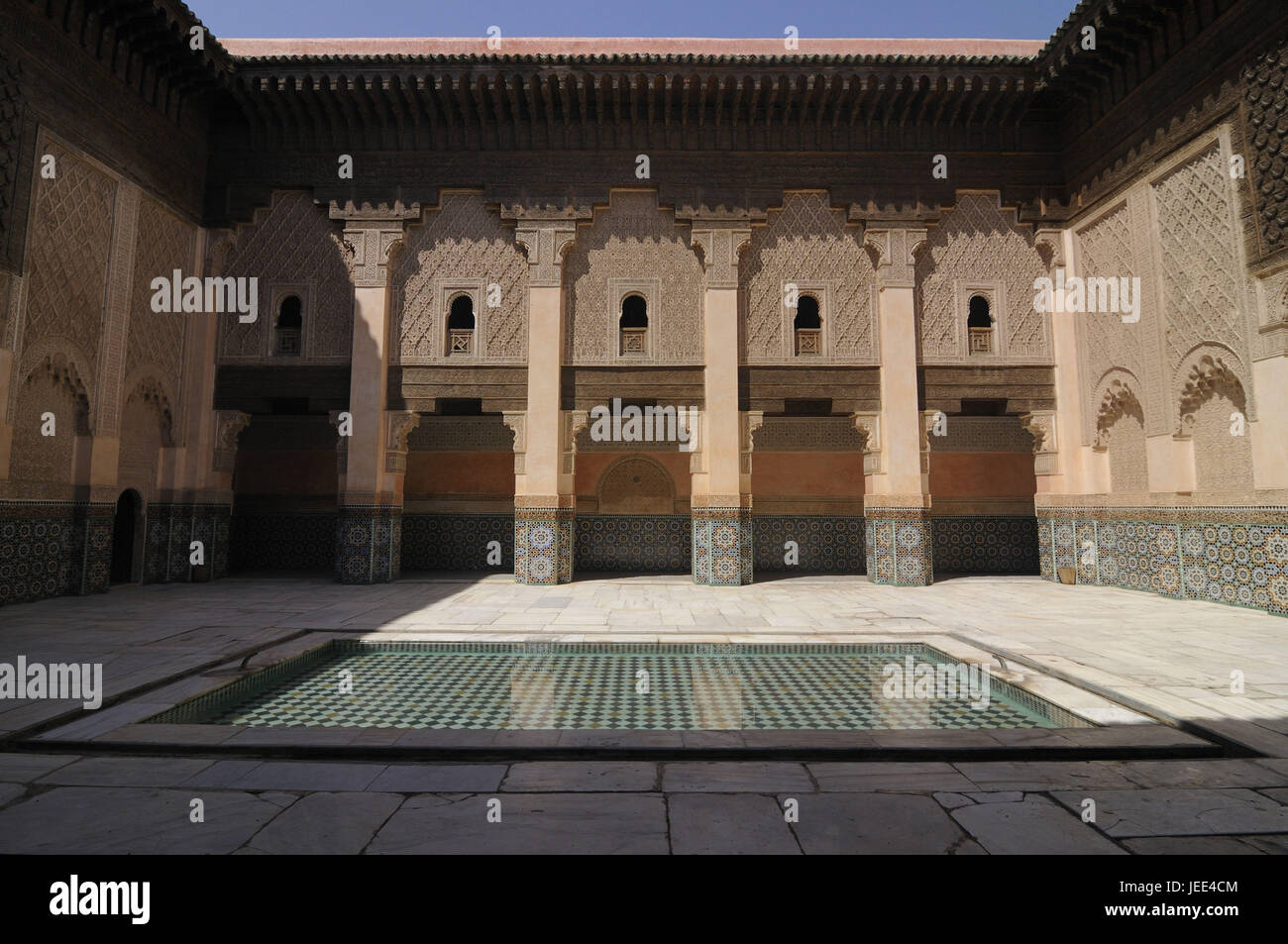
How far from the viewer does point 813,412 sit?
8391 mm

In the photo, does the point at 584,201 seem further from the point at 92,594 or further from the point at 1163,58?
the point at 92,594

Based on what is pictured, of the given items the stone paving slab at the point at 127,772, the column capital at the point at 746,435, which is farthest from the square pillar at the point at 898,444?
the stone paving slab at the point at 127,772

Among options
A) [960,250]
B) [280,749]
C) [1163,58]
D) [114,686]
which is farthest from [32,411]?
[1163,58]

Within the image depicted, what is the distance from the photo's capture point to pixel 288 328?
8320 millimetres

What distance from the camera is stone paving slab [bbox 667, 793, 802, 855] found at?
1672 millimetres

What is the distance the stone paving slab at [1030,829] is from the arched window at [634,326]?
671cm

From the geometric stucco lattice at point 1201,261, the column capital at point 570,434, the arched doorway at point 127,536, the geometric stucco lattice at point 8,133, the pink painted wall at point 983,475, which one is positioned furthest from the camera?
the pink painted wall at point 983,475

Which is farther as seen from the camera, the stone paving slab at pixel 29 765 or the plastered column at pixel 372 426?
the plastered column at pixel 372 426

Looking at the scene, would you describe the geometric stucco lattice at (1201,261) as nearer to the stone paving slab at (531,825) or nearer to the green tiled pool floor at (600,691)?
the green tiled pool floor at (600,691)

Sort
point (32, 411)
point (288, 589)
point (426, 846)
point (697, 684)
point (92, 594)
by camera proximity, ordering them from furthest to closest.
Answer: point (288, 589) < point (92, 594) < point (32, 411) < point (697, 684) < point (426, 846)

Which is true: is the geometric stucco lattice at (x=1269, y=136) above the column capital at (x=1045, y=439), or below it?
above

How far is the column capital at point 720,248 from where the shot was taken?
8062mm

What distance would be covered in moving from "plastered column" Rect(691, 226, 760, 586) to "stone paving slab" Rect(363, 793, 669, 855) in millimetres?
5813

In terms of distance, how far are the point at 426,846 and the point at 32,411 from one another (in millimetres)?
6790
